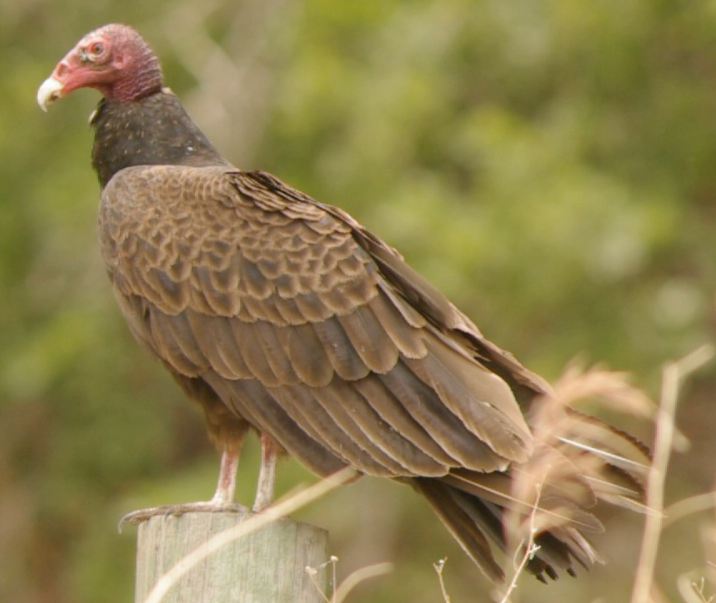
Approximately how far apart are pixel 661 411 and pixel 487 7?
19.2ft

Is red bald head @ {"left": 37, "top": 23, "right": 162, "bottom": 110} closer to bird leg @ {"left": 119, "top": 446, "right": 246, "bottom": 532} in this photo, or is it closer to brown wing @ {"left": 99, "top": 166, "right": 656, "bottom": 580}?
brown wing @ {"left": 99, "top": 166, "right": 656, "bottom": 580}

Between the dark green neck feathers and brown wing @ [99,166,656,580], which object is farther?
the dark green neck feathers

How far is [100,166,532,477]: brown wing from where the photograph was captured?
3711 mm

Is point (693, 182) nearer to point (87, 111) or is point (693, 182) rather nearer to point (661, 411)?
point (87, 111)

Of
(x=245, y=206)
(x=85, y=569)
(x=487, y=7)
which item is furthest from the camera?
(x=85, y=569)

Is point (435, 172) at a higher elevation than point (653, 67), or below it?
below

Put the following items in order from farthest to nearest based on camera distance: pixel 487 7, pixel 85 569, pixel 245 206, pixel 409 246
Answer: pixel 85 569, pixel 487 7, pixel 409 246, pixel 245 206

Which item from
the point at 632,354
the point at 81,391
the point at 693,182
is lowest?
the point at 81,391

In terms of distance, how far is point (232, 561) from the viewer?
3.20 metres

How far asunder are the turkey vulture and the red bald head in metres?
0.44

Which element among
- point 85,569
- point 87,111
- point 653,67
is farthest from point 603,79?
point 85,569

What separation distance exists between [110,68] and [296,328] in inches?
45.3

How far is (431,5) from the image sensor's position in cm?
855

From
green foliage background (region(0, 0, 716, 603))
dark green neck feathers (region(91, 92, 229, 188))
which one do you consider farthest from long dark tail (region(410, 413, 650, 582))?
green foliage background (region(0, 0, 716, 603))
